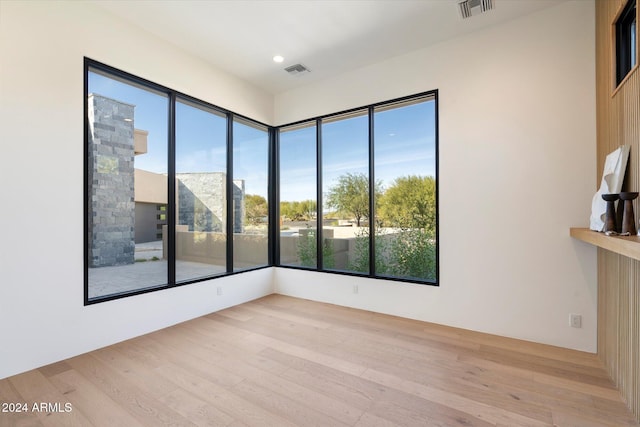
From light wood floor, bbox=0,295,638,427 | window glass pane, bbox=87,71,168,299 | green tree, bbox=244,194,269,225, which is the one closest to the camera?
→ light wood floor, bbox=0,295,638,427

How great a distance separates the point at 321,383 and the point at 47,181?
9.56 ft

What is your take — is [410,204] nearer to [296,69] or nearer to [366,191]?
[366,191]

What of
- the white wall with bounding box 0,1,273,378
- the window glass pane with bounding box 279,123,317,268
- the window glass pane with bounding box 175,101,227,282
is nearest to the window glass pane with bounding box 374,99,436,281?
the window glass pane with bounding box 279,123,317,268

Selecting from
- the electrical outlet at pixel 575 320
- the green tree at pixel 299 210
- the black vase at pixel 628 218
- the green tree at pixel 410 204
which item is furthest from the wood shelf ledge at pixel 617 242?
the green tree at pixel 299 210

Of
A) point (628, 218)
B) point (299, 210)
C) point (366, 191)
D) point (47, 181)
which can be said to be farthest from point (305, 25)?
point (628, 218)

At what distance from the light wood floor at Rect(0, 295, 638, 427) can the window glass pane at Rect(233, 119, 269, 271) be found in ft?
4.98

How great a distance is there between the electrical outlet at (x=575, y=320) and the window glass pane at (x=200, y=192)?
4059mm

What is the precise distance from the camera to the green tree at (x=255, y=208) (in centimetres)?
475

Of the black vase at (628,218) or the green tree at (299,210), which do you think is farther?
the green tree at (299,210)

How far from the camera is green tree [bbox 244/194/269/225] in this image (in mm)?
4749

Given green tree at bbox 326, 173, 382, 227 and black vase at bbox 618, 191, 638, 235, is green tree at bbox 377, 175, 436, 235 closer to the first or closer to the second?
green tree at bbox 326, 173, 382, 227

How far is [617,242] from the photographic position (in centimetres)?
182

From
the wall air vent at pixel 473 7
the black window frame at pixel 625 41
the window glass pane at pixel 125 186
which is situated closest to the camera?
the black window frame at pixel 625 41

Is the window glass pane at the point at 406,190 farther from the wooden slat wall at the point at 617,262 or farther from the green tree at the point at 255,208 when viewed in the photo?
the green tree at the point at 255,208
